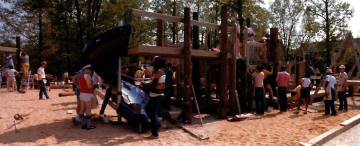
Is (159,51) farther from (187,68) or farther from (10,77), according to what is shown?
(10,77)

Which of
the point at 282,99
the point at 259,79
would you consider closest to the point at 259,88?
the point at 259,79

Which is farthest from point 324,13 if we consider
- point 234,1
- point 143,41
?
point 143,41

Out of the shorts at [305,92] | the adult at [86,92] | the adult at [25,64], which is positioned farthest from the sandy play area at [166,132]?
the adult at [25,64]

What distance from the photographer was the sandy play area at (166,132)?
6.27 meters

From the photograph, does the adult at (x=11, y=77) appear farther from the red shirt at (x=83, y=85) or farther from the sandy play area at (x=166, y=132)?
the red shirt at (x=83, y=85)

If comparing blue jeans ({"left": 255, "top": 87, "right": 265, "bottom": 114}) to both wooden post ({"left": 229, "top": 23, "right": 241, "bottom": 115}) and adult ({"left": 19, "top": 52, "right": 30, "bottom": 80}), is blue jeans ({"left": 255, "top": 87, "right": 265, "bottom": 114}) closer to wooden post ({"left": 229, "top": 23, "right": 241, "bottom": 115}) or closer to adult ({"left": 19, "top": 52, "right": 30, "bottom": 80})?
wooden post ({"left": 229, "top": 23, "right": 241, "bottom": 115})

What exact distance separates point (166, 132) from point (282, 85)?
18.0 feet

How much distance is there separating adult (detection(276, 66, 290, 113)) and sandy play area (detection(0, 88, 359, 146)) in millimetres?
1323

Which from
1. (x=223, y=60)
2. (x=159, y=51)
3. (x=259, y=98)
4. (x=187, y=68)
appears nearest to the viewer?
(x=159, y=51)

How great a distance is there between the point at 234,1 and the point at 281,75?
20.2 m

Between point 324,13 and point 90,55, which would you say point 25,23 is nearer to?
point 90,55

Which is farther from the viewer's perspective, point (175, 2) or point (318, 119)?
point (175, 2)

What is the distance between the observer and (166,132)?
729cm

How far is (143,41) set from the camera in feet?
114
